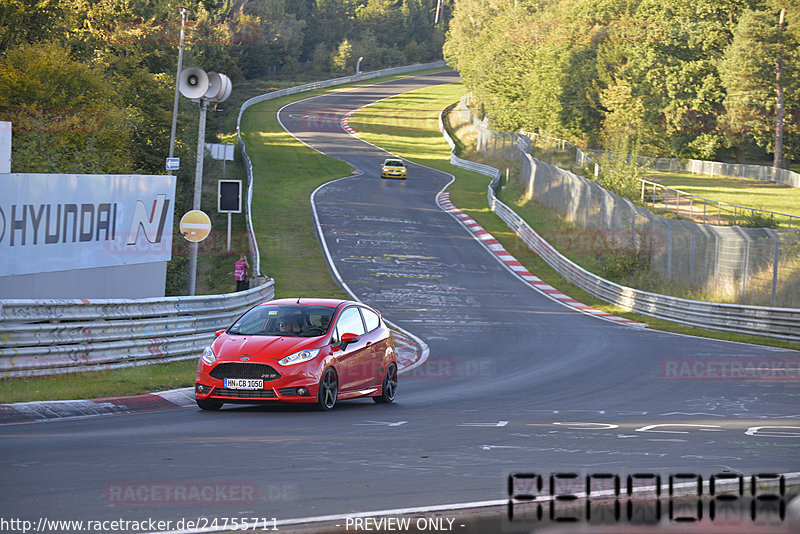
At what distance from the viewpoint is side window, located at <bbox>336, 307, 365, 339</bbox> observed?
1324cm

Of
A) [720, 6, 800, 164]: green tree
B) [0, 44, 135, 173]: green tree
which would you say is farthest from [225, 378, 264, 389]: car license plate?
[720, 6, 800, 164]: green tree

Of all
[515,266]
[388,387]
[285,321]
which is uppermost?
[285,321]

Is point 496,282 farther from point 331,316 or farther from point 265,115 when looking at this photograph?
point 265,115

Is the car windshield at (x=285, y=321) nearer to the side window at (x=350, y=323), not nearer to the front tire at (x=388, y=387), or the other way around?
the side window at (x=350, y=323)

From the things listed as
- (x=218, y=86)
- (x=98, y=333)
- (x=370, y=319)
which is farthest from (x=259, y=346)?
(x=218, y=86)

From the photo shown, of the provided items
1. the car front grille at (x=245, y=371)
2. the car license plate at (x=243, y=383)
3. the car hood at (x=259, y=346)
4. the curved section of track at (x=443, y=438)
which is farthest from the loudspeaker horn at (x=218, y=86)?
the car license plate at (x=243, y=383)

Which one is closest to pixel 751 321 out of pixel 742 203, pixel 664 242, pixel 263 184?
pixel 664 242

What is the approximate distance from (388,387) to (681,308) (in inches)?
726

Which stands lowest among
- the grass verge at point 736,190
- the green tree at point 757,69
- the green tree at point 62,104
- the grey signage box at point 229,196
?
the grass verge at point 736,190

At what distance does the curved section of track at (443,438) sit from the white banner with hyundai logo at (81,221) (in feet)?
18.4

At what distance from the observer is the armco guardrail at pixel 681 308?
2633 cm

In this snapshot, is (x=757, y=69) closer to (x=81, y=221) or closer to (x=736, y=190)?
(x=736, y=190)

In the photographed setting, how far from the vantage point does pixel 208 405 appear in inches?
480

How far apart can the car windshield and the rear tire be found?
1107 millimetres
